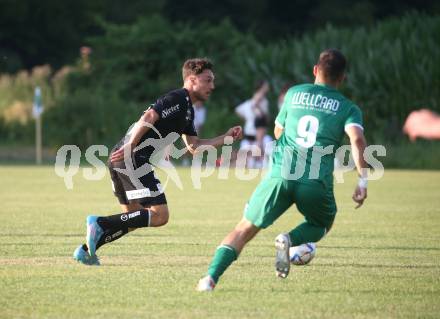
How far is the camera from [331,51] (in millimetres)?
7863

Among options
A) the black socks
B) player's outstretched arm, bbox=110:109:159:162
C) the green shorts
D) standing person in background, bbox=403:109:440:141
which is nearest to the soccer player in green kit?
the green shorts

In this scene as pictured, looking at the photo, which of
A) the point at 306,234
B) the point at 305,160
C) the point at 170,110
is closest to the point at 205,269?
the point at 306,234

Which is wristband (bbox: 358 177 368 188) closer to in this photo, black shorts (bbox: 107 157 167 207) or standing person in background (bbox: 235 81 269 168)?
black shorts (bbox: 107 157 167 207)

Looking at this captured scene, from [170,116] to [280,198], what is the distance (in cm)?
181

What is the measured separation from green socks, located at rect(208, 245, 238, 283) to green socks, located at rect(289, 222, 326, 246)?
66 cm

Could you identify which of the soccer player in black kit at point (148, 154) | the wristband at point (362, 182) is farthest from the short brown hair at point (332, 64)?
the soccer player in black kit at point (148, 154)

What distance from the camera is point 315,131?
25.4 ft

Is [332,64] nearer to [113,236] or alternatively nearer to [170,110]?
[170,110]

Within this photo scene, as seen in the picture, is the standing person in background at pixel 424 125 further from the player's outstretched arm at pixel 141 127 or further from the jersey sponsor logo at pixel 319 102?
the player's outstretched arm at pixel 141 127

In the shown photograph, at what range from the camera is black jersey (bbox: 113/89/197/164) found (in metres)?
9.06

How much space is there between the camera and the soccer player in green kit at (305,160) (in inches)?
301

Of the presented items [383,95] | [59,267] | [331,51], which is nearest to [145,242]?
[59,267]

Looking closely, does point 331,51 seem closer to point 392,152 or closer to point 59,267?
point 59,267

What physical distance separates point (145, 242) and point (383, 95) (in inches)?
797
